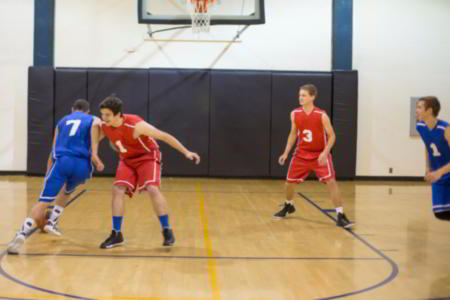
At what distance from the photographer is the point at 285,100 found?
1219 centimetres

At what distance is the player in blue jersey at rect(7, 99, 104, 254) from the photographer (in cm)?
542

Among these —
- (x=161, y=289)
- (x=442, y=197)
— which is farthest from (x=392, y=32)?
(x=161, y=289)

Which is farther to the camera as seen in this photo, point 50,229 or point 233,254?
point 50,229

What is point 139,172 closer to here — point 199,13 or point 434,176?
point 434,176

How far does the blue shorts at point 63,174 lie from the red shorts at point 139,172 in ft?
1.39

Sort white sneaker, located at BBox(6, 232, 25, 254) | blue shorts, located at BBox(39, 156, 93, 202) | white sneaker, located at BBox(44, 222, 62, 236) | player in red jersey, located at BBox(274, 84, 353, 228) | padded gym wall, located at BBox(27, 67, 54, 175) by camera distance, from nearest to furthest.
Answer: white sneaker, located at BBox(6, 232, 25, 254) → blue shorts, located at BBox(39, 156, 93, 202) → white sneaker, located at BBox(44, 222, 62, 236) → player in red jersey, located at BBox(274, 84, 353, 228) → padded gym wall, located at BBox(27, 67, 54, 175)

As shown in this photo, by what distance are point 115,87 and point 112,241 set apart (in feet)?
23.3

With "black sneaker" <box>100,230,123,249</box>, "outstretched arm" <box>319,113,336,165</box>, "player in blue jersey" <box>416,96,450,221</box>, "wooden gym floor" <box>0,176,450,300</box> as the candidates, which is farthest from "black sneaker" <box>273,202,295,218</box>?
"player in blue jersey" <box>416,96,450,221</box>

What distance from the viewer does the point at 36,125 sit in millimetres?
12109

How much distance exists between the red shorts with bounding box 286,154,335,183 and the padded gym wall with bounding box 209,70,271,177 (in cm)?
517

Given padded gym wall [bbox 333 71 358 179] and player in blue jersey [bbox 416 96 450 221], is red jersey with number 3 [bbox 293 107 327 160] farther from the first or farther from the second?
padded gym wall [bbox 333 71 358 179]

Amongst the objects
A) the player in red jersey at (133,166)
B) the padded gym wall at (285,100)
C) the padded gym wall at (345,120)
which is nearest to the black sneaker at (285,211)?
the player in red jersey at (133,166)

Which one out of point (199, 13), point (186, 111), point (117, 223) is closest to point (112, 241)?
point (117, 223)

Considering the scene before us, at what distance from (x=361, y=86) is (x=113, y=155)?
5.71 m
